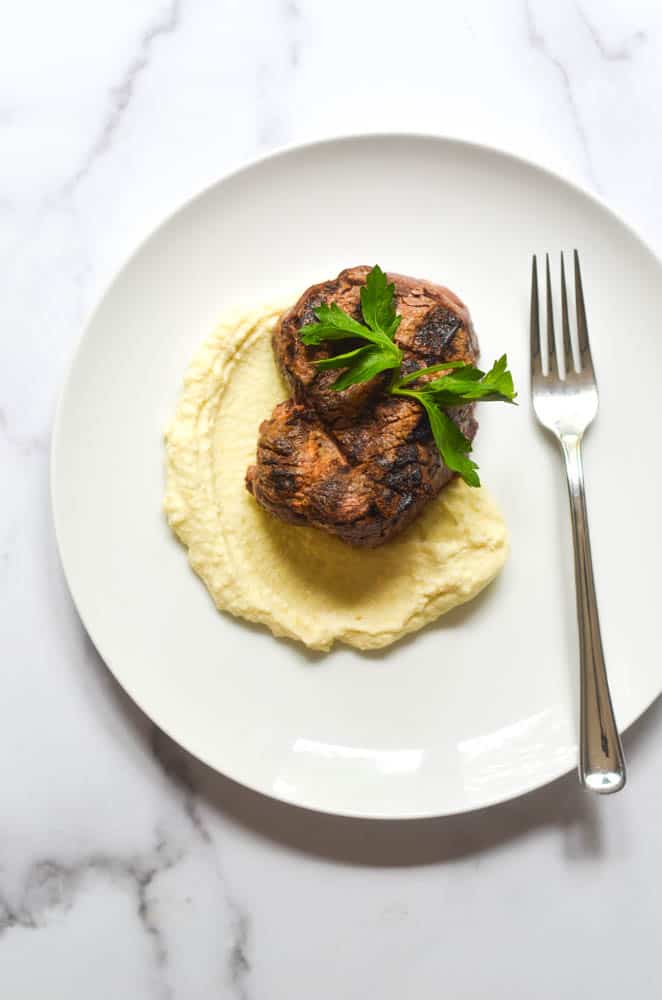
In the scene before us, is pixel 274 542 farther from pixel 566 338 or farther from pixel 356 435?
pixel 566 338

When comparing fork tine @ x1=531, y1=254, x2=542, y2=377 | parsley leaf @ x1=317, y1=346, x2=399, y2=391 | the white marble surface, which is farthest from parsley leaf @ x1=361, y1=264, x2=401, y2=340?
the white marble surface

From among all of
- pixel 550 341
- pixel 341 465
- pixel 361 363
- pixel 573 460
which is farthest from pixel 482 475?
pixel 361 363

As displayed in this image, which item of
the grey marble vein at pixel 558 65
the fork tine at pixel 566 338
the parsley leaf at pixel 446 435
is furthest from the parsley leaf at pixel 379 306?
the grey marble vein at pixel 558 65

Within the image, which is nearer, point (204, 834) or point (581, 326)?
point (581, 326)

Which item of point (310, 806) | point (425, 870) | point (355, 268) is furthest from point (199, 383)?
point (425, 870)

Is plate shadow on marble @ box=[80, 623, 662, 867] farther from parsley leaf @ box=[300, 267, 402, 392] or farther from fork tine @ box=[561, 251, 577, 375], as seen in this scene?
parsley leaf @ box=[300, 267, 402, 392]

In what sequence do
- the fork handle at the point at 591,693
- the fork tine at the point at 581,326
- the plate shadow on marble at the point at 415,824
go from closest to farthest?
1. the fork handle at the point at 591,693
2. the fork tine at the point at 581,326
3. the plate shadow on marble at the point at 415,824

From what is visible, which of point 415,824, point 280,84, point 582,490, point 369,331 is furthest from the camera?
point 280,84

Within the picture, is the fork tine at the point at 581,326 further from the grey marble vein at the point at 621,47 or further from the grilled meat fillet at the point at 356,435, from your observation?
the grey marble vein at the point at 621,47
